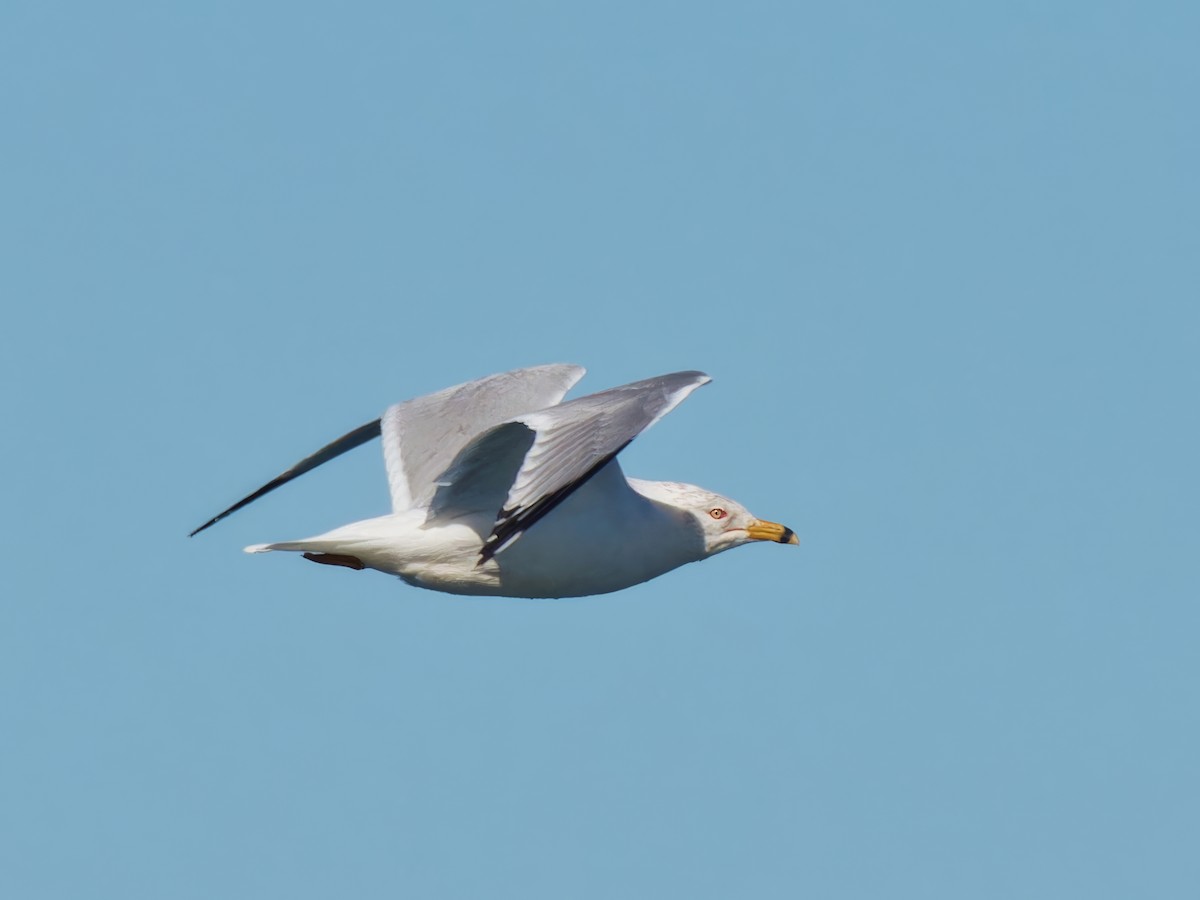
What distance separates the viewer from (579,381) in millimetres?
15633

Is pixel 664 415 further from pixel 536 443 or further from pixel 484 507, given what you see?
pixel 484 507

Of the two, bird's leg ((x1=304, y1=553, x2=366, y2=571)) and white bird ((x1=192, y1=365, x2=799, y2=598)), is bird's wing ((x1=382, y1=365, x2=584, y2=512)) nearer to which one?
white bird ((x1=192, y1=365, x2=799, y2=598))

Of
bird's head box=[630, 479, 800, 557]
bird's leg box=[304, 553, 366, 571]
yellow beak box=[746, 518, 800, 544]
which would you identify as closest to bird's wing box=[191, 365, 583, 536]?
bird's leg box=[304, 553, 366, 571]

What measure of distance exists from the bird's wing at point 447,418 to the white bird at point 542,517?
0.04 feet

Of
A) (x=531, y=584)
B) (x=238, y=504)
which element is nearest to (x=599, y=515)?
(x=531, y=584)

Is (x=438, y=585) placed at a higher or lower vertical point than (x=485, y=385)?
lower

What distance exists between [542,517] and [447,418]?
283cm

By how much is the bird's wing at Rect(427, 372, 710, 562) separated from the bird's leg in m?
0.55

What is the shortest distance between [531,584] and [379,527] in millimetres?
990

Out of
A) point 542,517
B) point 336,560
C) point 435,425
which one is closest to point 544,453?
point 542,517

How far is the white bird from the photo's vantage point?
12695 millimetres

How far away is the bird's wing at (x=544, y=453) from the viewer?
1211 centimetres

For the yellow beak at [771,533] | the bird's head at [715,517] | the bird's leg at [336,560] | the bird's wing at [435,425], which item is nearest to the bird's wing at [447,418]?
the bird's wing at [435,425]

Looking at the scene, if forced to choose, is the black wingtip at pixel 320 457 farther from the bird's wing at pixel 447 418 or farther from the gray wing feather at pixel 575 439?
the gray wing feather at pixel 575 439
